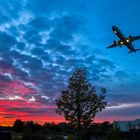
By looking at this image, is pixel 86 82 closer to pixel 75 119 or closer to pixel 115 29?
pixel 75 119

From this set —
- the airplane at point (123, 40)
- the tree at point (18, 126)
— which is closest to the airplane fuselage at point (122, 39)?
the airplane at point (123, 40)

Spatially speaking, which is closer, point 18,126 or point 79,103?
point 79,103

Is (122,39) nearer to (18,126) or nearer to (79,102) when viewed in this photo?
(79,102)

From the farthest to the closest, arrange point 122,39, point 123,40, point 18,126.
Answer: point 18,126 → point 123,40 → point 122,39

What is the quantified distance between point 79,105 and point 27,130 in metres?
13.1

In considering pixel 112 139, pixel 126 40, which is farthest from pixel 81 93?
pixel 126 40

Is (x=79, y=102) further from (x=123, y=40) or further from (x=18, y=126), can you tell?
(x=18, y=126)

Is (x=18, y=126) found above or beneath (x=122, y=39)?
above

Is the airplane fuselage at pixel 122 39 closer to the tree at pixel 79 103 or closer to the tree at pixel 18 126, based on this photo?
the tree at pixel 79 103

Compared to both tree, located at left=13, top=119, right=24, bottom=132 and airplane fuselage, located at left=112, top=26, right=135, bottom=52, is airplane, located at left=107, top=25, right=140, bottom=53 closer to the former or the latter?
airplane fuselage, located at left=112, top=26, right=135, bottom=52

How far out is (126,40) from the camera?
43.4 metres

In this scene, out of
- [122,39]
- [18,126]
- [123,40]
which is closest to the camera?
[122,39]

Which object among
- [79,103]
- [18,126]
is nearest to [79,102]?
[79,103]

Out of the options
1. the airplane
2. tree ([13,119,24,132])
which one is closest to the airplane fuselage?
the airplane
